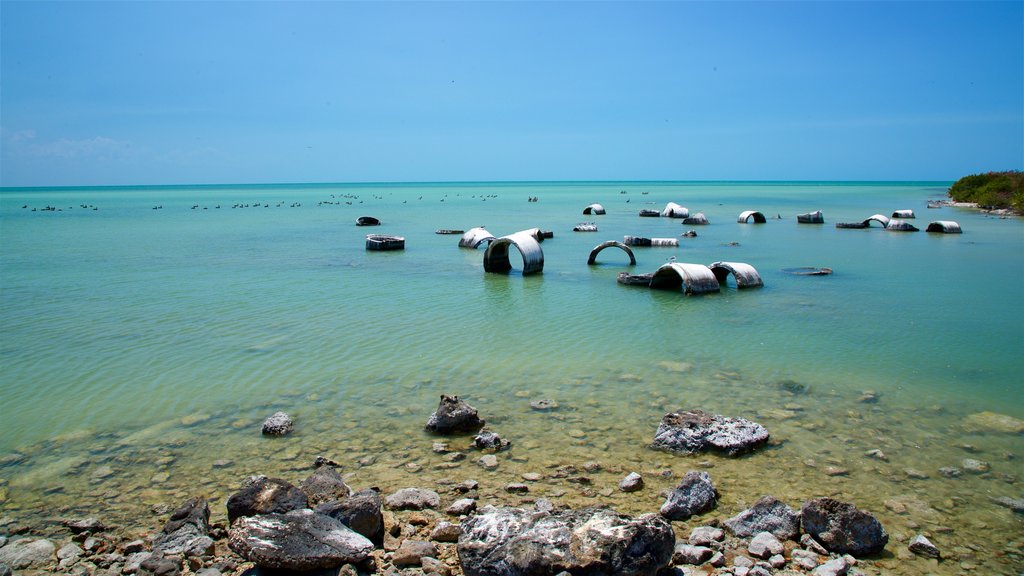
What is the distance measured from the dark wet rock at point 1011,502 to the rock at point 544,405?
335cm

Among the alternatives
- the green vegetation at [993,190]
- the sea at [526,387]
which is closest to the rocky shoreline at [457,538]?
the sea at [526,387]

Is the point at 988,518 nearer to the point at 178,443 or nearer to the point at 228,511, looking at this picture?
the point at 228,511

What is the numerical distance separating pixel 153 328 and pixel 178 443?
4702 millimetres

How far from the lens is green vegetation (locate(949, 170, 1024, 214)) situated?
37.6 m

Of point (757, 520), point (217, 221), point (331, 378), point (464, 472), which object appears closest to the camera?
point (757, 520)

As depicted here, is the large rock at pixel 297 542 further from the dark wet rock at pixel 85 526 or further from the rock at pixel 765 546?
the rock at pixel 765 546

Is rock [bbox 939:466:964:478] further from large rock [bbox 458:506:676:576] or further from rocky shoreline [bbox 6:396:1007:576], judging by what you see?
large rock [bbox 458:506:676:576]

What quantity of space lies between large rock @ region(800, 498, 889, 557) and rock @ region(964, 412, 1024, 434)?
2.57 metres

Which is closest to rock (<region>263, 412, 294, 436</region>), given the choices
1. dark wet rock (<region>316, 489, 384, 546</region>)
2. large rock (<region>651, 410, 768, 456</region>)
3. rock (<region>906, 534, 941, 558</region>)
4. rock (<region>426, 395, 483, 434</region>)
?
rock (<region>426, 395, 483, 434</region>)

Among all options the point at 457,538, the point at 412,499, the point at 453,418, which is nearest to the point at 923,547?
the point at 457,538

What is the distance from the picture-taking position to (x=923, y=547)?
3939mm

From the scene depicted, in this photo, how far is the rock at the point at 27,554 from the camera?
12.8 feet

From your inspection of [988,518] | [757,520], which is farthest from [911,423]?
[757,520]

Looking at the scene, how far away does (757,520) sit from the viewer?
4.17 metres
